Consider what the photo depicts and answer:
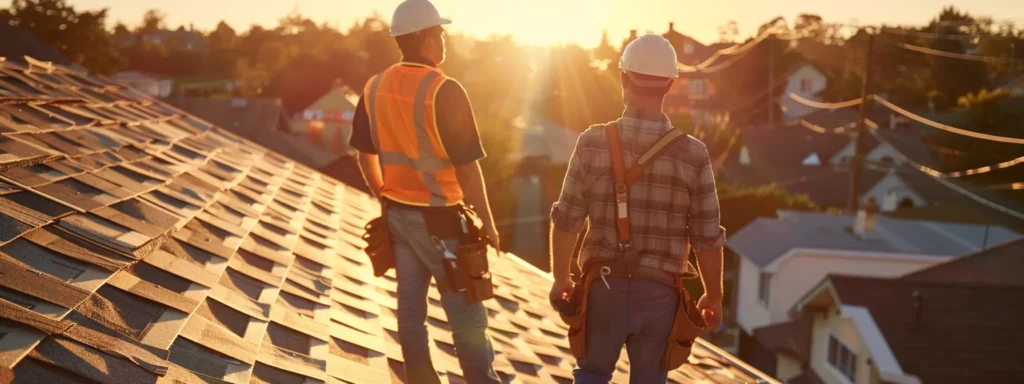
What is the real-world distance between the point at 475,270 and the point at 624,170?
3.00 feet

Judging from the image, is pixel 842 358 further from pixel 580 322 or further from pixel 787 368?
pixel 580 322

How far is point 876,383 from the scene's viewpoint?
14.9 m

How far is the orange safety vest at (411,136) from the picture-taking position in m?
4.10

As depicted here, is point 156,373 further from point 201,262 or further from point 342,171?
point 342,171

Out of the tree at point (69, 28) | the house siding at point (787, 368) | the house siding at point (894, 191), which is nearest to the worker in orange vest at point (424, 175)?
the house siding at point (787, 368)

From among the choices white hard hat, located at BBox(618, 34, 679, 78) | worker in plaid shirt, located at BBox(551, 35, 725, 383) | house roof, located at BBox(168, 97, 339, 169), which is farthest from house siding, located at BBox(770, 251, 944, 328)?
white hard hat, located at BBox(618, 34, 679, 78)

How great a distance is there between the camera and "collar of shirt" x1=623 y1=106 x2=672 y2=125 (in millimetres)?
3695

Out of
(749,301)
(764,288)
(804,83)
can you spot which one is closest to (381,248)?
(764,288)

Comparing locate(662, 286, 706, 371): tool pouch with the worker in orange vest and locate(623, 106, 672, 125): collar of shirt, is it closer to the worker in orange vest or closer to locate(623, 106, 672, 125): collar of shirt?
locate(623, 106, 672, 125): collar of shirt

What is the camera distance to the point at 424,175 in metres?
4.20

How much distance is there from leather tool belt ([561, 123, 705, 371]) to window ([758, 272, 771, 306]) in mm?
24188

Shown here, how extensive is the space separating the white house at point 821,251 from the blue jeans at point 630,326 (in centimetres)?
2200

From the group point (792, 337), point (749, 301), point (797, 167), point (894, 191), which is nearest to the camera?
point (792, 337)

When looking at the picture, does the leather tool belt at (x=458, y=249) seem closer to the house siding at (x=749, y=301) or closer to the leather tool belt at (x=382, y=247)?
the leather tool belt at (x=382, y=247)
